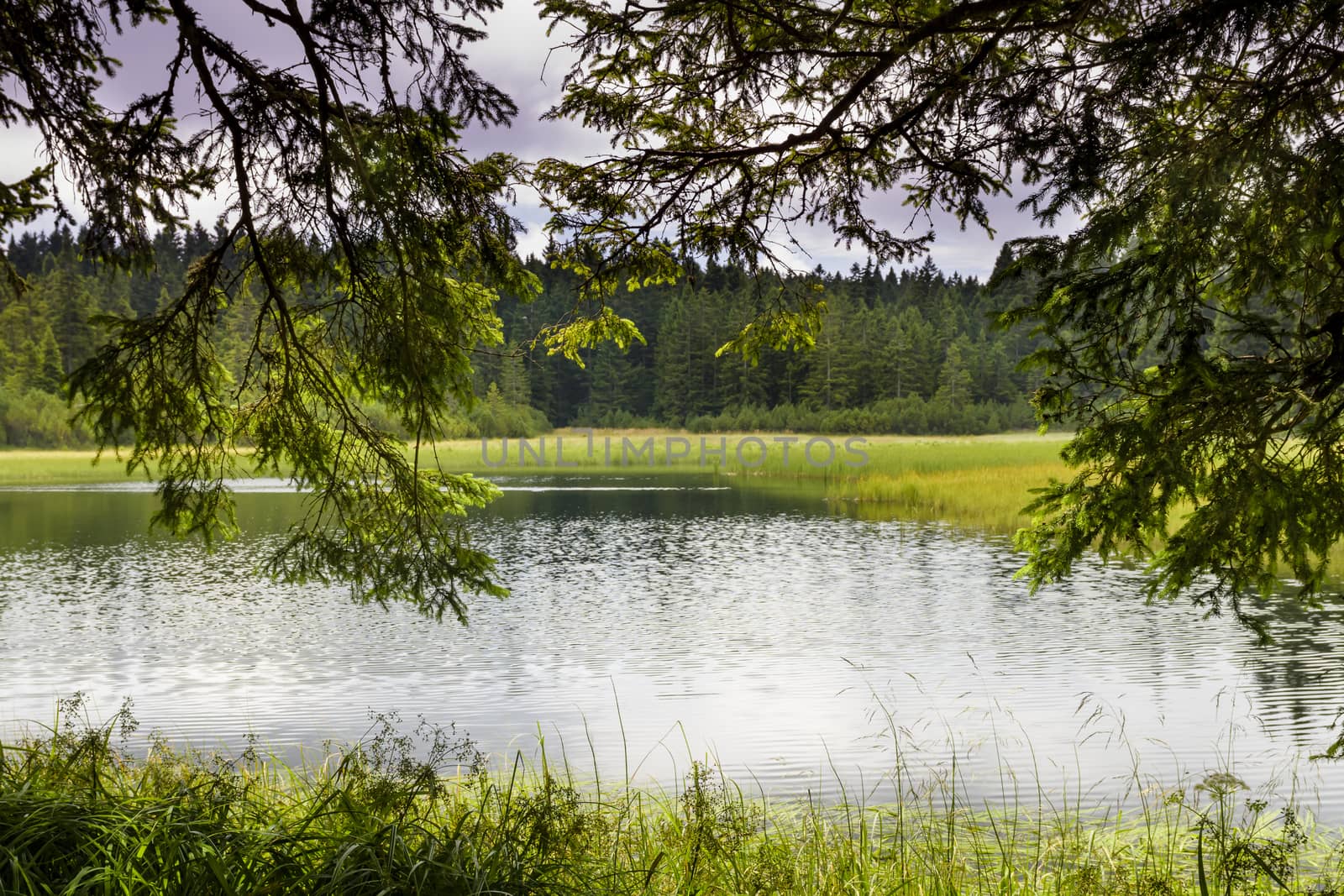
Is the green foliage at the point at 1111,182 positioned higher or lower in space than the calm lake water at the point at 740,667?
higher

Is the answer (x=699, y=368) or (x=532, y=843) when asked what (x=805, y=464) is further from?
(x=532, y=843)

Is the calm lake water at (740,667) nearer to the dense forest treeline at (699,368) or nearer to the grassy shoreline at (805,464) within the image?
the grassy shoreline at (805,464)

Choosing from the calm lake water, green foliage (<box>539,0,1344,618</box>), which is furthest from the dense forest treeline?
green foliage (<box>539,0,1344,618</box>)

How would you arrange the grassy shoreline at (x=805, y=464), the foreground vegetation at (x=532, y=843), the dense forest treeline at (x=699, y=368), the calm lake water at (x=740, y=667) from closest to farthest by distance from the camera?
the foreground vegetation at (x=532, y=843) < the calm lake water at (x=740, y=667) < the grassy shoreline at (x=805, y=464) < the dense forest treeline at (x=699, y=368)

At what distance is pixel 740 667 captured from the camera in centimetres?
1147

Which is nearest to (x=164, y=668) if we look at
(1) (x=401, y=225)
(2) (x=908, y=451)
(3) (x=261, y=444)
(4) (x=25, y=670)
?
(4) (x=25, y=670)

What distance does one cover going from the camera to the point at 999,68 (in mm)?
5129

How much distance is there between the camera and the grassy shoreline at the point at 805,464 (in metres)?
26.0

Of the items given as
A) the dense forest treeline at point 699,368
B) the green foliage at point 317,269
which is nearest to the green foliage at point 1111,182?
the green foliage at point 317,269

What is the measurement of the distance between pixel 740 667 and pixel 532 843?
788cm

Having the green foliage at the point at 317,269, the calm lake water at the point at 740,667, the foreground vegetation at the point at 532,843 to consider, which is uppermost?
the green foliage at the point at 317,269

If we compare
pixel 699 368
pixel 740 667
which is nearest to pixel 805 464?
pixel 740 667

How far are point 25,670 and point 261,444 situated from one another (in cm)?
791

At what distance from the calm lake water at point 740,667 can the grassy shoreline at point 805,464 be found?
8.54ft
